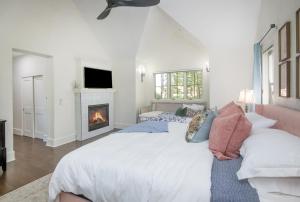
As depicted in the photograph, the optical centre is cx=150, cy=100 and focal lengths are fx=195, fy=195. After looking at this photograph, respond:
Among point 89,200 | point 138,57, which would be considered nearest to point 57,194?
point 89,200

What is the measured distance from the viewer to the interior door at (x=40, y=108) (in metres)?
5.00

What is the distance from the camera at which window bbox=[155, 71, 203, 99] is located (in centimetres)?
588

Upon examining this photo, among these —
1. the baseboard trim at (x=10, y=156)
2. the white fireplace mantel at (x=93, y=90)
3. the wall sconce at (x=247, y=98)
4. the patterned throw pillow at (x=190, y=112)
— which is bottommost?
the baseboard trim at (x=10, y=156)

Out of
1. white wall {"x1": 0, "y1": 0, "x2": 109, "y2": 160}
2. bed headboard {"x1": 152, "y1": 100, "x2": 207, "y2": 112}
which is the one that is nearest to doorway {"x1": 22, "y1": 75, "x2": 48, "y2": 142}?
white wall {"x1": 0, "y1": 0, "x2": 109, "y2": 160}

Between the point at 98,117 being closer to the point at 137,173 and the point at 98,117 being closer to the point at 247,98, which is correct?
the point at 247,98

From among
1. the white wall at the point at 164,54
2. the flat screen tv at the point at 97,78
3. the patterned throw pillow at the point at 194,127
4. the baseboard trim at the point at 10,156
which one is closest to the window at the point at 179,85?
the white wall at the point at 164,54

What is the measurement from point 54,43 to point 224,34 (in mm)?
3723

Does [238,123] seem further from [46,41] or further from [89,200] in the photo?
[46,41]

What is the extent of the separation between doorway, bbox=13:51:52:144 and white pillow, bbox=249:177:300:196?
15.9ft

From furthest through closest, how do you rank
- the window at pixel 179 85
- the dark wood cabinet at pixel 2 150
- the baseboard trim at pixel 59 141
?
the window at pixel 179 85 → the baseboard trim at pixel 59 141 → the dark wood cabinet at pixel 2 150

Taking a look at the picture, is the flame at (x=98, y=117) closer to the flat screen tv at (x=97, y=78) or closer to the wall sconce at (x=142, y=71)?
the flat screen tv at (x=97, y=78)

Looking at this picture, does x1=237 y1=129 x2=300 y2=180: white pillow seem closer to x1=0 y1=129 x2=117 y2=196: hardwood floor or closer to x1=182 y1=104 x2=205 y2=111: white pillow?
x1=0 y1=129 x2=117 y2=196: hardwood floor

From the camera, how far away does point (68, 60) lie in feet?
15.3

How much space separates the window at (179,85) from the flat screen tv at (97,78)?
161 cm
